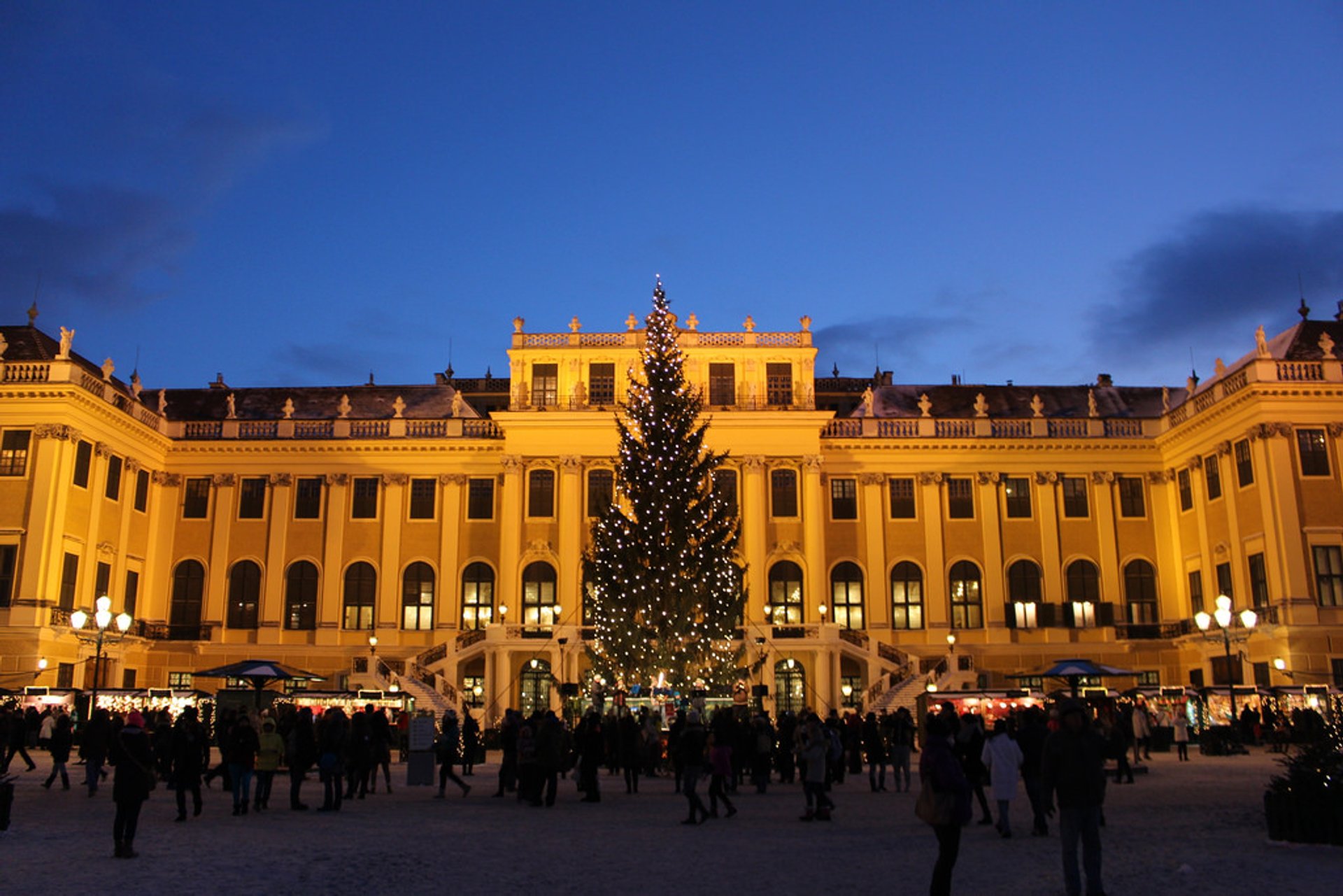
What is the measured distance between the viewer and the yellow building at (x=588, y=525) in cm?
4841

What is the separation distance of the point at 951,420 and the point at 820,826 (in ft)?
122

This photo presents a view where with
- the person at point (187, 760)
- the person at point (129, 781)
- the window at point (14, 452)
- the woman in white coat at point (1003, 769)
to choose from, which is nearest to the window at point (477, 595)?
the window at point (14, 452)

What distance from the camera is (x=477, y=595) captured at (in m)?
51.7

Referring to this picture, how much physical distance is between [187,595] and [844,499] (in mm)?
27001

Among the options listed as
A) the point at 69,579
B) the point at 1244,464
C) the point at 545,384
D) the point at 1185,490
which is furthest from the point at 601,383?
the point at 1244,464

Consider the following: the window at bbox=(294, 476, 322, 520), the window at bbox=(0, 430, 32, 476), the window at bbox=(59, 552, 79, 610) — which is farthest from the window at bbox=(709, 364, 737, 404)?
the window at bbox=(0, 430, 32, 476)

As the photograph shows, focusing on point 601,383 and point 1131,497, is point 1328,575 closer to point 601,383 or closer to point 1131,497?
point 1131,497

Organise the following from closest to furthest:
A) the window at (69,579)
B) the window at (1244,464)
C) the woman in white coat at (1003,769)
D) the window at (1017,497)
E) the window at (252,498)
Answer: the woman in white coat at (1003,769) → the window at (69,579) → the window at (1244,464) → the window at (1017,497) → the window at (252,498)

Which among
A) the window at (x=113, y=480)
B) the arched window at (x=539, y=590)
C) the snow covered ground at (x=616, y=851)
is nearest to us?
the snow covered ground at (x=616, y=851)

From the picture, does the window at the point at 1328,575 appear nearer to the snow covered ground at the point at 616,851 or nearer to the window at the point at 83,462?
the snow covered ground at the point at 616,851

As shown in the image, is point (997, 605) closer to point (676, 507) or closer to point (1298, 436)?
point (1298, 436)

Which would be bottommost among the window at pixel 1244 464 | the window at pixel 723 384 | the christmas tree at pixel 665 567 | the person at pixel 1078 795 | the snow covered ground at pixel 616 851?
the snow covered ground at pixel 616 851

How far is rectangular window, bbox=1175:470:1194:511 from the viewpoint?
50.5 metres

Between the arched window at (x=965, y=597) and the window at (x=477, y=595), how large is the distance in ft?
60.9
